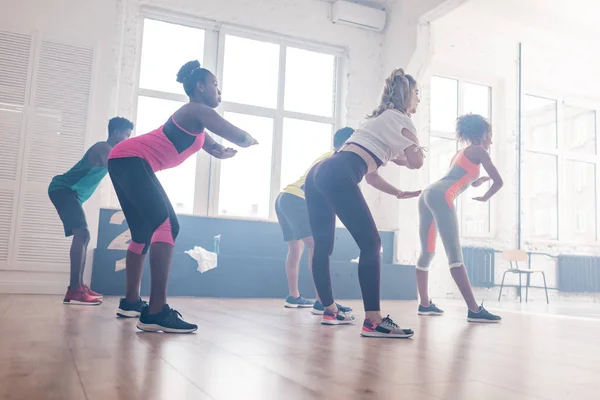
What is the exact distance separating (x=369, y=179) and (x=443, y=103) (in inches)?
202

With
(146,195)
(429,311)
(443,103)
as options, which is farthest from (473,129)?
(443,103)

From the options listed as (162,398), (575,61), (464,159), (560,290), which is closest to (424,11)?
(464,159)

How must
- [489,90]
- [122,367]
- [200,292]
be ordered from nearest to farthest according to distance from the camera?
[122,367], [200,292], [489,90]

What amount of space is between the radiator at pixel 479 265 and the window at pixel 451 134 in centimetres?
39

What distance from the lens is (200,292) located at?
15.9 feet

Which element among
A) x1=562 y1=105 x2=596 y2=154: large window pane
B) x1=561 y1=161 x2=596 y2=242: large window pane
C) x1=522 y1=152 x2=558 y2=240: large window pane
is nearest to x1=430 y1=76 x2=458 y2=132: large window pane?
x1=522 y1=152 x2=558 y2=240: large window pane

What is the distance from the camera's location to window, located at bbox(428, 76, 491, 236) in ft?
23.4

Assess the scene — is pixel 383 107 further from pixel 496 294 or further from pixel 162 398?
pixel 496 294

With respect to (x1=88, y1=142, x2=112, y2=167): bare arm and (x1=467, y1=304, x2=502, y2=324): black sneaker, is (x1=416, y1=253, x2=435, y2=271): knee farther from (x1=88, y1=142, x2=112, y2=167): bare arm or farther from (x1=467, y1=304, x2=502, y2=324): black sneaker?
(x1=88, y1=142, x2=112, y2=167): bare arm

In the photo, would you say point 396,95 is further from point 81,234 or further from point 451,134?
point 451,134

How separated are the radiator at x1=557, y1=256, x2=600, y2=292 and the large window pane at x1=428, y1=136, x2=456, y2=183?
213 centimetres

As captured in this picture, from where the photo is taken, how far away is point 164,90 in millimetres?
5664

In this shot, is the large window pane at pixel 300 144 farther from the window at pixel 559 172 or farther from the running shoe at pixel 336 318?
the running shoe at pixel 336 318

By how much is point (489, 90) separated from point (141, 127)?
15.7 ft
